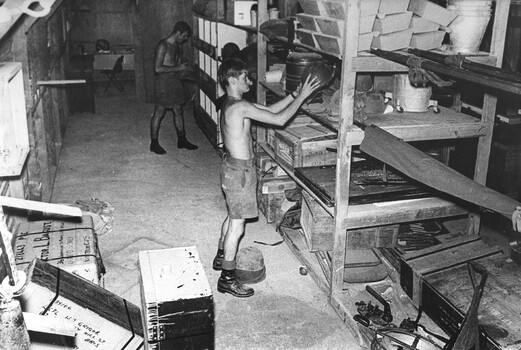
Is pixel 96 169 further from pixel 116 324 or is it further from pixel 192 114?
pixel 116 324

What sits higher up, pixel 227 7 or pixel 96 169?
pixel 227 7

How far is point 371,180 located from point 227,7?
393cm

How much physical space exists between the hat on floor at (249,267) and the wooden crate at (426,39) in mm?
2229

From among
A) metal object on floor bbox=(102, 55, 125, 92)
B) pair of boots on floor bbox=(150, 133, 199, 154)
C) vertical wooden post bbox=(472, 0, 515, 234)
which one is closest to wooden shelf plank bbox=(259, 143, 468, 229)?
vertical wooden post bbox=(472, 0, 515, 234)

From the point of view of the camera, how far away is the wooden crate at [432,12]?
12.7ft

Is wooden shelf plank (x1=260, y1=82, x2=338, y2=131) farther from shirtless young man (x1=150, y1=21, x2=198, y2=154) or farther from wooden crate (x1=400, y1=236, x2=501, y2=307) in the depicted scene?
shirtless young man (x1=150, y1=21, x2=198, y2=154)

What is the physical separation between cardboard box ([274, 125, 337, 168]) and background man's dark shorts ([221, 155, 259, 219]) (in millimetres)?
579

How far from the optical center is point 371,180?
4555mm

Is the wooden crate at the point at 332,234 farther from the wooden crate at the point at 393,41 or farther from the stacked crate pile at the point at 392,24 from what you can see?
the wooden crate at the point at 393,41

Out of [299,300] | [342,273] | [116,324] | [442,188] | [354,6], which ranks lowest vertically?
[299,300]

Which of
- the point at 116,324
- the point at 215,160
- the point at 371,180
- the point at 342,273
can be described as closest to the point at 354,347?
the point at 342,273

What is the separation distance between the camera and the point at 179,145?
28.8 feet

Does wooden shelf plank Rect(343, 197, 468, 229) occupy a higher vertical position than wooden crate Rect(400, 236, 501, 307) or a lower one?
higher

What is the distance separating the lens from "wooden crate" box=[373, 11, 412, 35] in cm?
382
